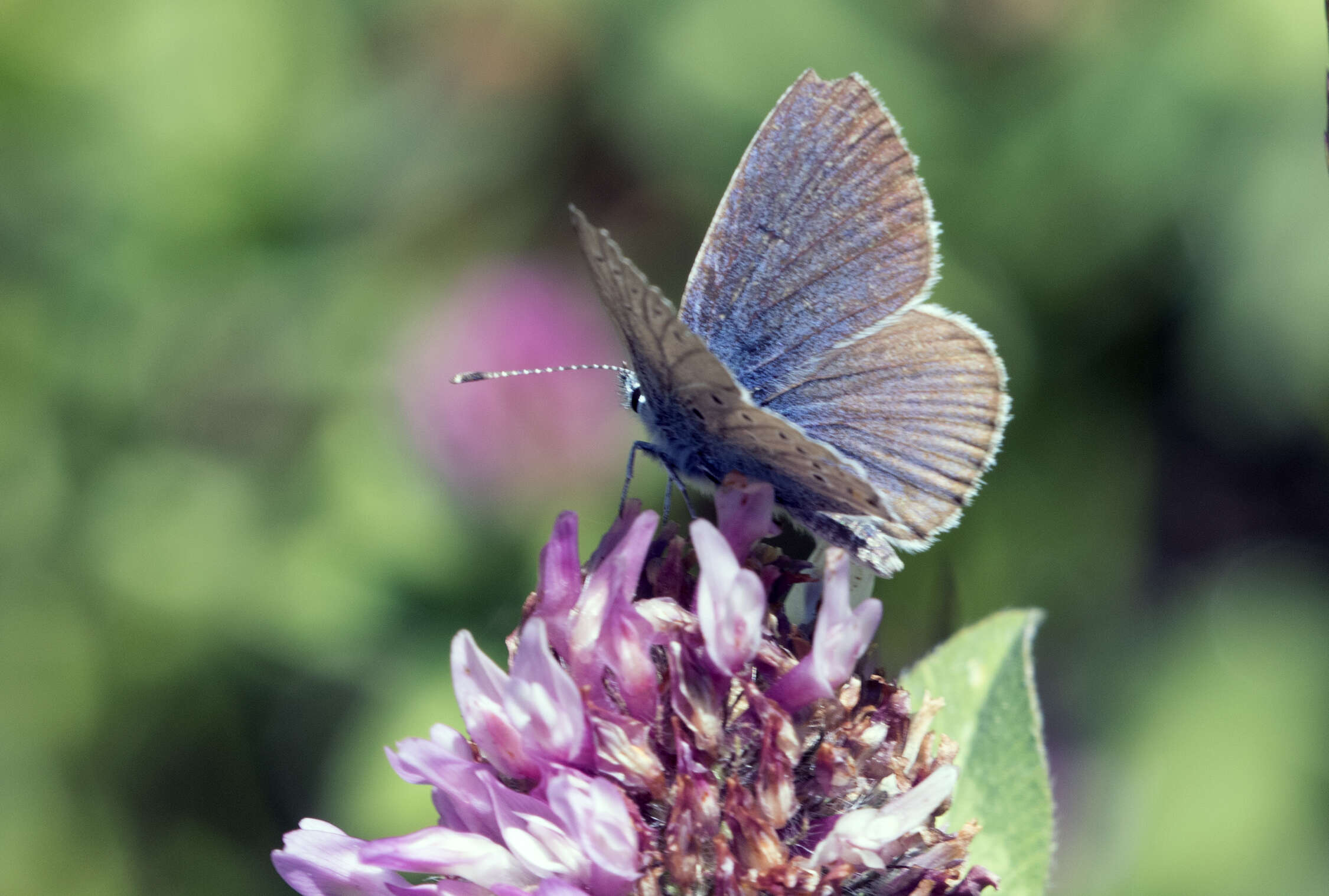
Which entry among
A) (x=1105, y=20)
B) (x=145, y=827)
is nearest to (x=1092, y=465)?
(x=1105, y=20)

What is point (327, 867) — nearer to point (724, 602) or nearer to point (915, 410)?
point (724, 602)

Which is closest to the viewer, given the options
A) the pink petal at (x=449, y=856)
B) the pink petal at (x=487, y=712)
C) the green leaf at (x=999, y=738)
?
the pink petal at (x=449, y=856)

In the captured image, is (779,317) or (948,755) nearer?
(948,755)

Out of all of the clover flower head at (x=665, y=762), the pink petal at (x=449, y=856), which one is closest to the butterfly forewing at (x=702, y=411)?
the clover flower head at (x=665, y=762)

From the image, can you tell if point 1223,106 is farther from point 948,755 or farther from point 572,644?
point 572,644

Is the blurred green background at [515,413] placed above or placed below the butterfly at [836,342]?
above

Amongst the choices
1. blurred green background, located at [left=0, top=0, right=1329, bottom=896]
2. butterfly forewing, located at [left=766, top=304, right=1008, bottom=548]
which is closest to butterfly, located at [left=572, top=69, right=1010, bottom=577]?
butterfly forewing, located at [left=766, top=304, right=1008, bottom=548]

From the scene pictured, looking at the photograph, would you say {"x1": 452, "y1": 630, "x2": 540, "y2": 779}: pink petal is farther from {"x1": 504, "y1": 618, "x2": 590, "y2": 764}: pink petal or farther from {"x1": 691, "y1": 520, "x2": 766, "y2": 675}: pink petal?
{"x1": 691, "y1": 520, "x2": 766, "y2": 675}: pink petal

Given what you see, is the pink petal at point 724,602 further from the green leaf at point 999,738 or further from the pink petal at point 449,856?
the green leaf at point 999,738
